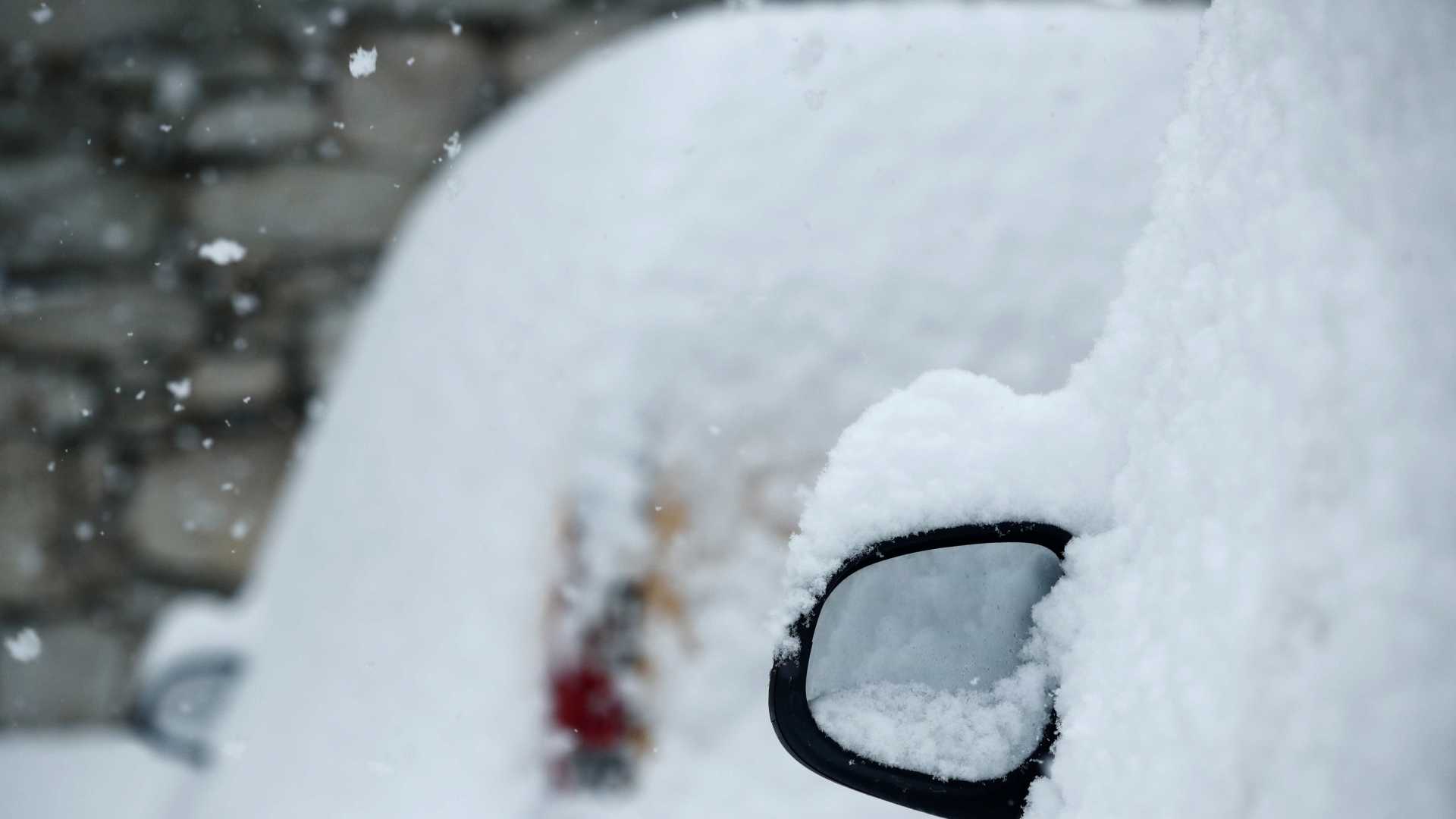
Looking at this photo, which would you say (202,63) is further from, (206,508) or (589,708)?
(589,708)

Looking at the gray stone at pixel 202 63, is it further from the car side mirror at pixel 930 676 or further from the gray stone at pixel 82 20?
the car side mirror at pixel 930 676

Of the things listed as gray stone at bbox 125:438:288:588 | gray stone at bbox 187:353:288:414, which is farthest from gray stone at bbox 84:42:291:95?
gray stone at bbox 125:438:288:588

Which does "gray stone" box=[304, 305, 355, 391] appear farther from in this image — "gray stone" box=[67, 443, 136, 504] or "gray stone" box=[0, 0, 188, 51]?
"gray stone" box=[0, 0, 188, 51]

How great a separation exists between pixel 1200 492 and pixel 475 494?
1.05 m

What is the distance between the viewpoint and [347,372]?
1760 millimetres

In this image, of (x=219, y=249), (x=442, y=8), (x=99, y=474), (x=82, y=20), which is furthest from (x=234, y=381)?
(x=442, y=8)

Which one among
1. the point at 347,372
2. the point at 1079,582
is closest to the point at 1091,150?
the point at 1079,582

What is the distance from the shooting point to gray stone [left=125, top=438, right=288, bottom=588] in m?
3.15

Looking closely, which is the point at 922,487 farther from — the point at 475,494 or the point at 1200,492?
the point at 475,494

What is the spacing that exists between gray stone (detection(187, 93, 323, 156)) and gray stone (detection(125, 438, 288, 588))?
100 centimetres

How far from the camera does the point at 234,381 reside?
3.16m

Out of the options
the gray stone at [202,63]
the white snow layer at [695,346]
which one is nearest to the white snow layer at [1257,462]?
the white snow layer at [695,346]

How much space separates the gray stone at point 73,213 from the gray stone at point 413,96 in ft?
2.47

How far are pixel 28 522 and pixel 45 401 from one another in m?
0.43
